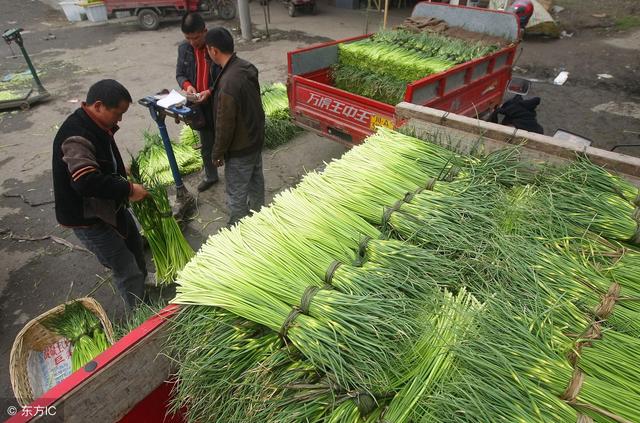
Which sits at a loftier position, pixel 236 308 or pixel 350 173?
pixel 350 173

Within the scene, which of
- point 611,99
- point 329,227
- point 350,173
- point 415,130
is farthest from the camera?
point 611,99

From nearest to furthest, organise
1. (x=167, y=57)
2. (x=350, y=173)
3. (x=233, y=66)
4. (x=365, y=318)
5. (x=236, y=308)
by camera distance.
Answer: (x=365, y=318) < (x=236, y=308) < (x=350, y=173) < (x=233, y=66) < (x=167, y=57)

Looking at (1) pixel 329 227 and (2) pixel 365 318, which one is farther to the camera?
(1) pixel 329 227

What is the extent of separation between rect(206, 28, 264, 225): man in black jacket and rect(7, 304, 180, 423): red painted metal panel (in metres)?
2.08

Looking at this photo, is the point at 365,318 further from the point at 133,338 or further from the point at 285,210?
the point at 133,338

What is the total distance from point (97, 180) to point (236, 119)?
1372 millimetres

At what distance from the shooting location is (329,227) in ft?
5.82

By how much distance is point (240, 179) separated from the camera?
3736 mm

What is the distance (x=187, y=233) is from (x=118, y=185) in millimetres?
1872

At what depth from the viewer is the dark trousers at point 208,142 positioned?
13.3ft

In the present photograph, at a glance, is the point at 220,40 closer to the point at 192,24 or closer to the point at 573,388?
the point at 192,24

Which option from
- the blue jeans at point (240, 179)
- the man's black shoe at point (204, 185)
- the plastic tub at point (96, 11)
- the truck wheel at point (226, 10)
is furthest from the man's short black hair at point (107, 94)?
the plastic tub at point (96, 11)

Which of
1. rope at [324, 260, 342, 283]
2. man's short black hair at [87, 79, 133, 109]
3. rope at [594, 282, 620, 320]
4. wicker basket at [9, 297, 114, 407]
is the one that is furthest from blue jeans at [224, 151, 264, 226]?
rope at [594, 282, 620, 320]

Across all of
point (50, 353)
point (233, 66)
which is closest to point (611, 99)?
point (233, 66)
